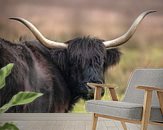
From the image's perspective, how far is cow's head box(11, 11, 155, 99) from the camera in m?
4.23

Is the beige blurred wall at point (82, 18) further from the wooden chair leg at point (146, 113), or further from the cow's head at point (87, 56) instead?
the wooden chair leg at point (146, 113)

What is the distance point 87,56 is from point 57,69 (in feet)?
1.45

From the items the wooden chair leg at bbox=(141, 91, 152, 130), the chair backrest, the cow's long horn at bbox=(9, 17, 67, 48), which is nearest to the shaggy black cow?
the cow's long horn at bbox=(9, 17, 67, 48)

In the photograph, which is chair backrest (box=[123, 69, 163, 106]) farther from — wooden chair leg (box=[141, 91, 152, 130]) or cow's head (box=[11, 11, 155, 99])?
cow's head (box=[11, 11, 155, 99])

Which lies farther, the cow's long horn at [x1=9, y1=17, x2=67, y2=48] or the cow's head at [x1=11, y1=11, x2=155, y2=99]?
the cow's long horn at [x1=9, y1=17, x2=67, y2=48]

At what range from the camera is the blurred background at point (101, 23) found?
14.8 feet

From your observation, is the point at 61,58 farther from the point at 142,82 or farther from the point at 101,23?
the point at 142,82

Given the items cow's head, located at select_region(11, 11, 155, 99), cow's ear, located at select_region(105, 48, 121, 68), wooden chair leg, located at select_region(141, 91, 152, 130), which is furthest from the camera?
cow's ear, located at select_region(105, 48, 121, 68)

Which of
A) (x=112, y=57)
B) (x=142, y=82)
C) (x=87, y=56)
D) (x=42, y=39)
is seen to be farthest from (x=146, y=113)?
(x=42, y=39)

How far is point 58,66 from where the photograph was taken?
173 inches

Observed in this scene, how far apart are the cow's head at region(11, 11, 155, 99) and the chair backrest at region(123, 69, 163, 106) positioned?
83 cm

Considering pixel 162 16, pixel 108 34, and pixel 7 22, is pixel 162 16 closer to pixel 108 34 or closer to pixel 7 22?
pixel 108 34

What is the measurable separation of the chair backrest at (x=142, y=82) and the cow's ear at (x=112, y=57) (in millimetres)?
898

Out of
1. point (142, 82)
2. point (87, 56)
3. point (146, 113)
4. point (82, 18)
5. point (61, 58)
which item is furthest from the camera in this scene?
point (82, 18)
